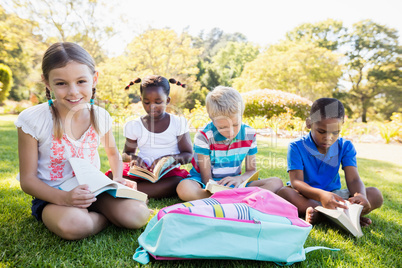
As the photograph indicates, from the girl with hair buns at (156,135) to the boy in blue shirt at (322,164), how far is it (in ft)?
3.71

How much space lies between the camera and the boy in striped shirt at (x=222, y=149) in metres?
2.53

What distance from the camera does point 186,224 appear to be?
1.42m

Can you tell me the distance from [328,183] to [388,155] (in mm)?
4733

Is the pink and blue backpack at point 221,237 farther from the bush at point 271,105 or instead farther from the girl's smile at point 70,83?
the bush at point 271,105

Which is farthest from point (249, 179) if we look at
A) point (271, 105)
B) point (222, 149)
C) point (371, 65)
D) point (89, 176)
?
point (371, 65)

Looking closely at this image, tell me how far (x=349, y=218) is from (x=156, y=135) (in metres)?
1.96

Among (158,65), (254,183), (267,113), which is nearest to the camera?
(254,183)

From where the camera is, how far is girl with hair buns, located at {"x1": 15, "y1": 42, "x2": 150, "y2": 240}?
1755mm

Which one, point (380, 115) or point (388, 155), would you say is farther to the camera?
point (380, 115)

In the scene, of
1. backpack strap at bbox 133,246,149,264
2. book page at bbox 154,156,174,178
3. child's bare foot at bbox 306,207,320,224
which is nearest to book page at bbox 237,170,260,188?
child's bare foot at bbox 306,207,320,224

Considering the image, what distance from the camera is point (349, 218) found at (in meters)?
1.97

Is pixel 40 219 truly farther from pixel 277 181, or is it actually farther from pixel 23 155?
pixel 277 181

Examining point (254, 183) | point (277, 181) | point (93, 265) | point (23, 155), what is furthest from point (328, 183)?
point (23, 155)

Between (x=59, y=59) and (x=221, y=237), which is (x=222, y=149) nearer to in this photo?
(x=221, y=237)
